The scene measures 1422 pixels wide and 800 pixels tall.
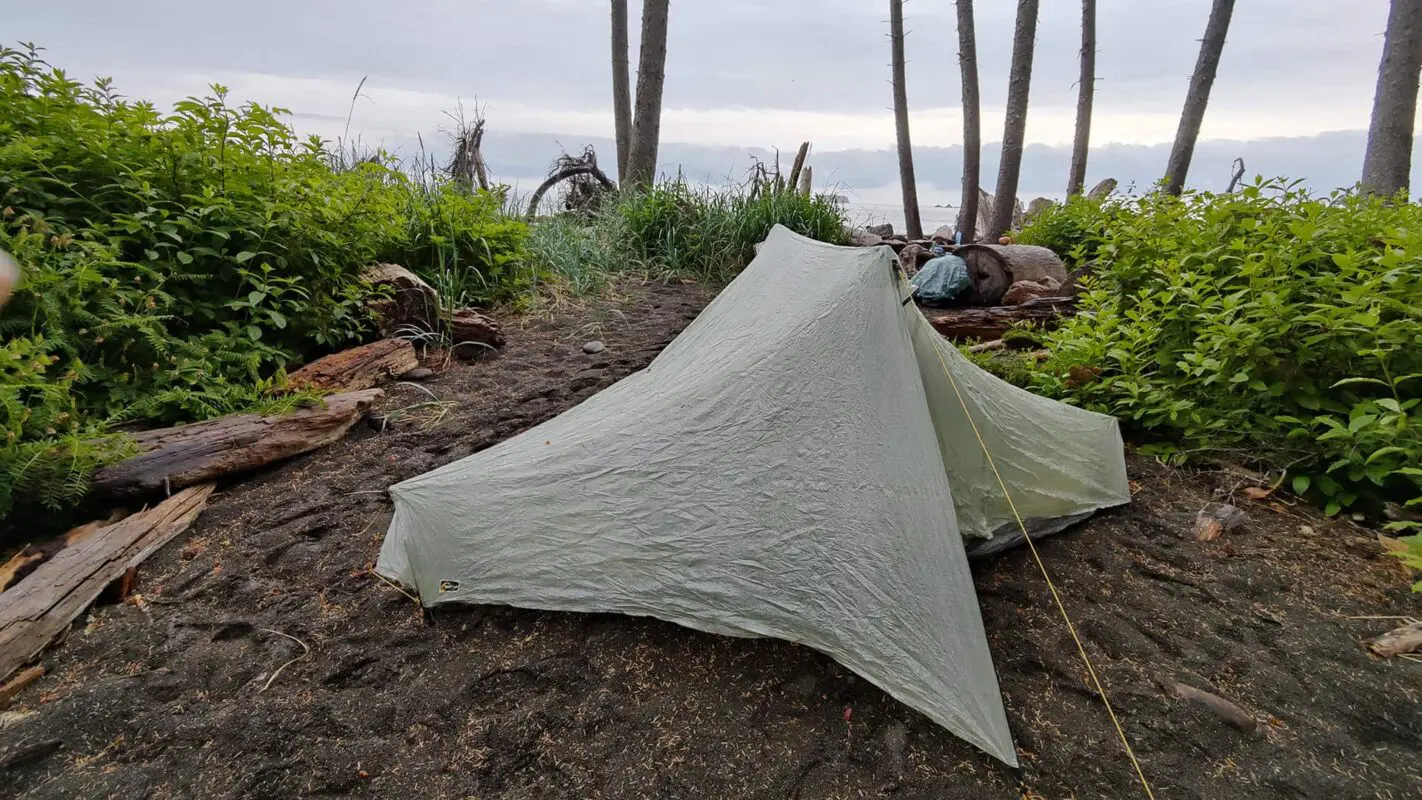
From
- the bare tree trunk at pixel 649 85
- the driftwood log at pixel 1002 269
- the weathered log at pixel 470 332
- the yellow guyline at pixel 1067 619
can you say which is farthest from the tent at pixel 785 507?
the bare tree trunk at pixel 649 85

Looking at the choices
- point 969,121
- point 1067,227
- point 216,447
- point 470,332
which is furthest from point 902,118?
point 216,447

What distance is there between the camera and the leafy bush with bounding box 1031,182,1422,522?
220 cm

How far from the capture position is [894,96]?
10.7m

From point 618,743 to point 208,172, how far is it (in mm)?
3285

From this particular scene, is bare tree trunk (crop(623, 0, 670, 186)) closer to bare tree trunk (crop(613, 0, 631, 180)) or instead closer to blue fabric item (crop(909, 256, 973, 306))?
bare tree trunk (crop(613, 0, 631, 180))

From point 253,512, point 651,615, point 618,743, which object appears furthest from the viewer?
→ point 253,512

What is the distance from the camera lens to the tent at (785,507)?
152cm

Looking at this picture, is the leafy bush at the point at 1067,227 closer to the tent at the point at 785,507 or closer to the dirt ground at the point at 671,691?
the dirt ground at the point at 671,691

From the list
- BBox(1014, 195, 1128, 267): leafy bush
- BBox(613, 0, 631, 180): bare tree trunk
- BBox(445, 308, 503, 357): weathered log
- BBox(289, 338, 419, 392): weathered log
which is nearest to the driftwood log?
BBox(1014, 195, 1128, 267): leafy bush

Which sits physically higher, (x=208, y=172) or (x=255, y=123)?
(x=255, y=123)

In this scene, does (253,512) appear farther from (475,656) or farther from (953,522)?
(953,522)

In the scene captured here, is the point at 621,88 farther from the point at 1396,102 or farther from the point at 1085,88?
the point at 1396,102

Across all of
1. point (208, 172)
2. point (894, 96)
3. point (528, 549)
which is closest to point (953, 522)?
point (528, 549)

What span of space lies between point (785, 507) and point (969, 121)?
10122mm
